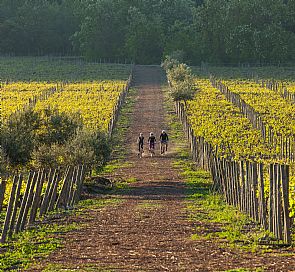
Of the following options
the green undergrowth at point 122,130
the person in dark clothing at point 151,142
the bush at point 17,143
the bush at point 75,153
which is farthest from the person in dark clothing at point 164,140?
the bush at point 17,143

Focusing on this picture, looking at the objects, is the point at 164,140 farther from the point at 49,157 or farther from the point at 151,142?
the point at 49,157

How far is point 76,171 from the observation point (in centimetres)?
2855

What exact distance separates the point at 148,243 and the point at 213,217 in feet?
18.4

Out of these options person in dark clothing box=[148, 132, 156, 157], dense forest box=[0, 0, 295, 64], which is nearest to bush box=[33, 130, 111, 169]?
person in dark clothing box=[148, 132, 156, 157]

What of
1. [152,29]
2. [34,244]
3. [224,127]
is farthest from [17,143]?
[152,29]

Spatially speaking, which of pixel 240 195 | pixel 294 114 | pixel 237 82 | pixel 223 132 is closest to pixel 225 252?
pixel 240 195

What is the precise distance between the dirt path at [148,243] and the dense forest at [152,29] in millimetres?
108109

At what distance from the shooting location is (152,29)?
151 m

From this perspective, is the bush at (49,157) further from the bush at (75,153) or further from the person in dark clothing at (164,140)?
the person in dark clothing at (164,140)

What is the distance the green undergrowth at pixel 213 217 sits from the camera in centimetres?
1831

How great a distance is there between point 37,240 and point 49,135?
18.7 m

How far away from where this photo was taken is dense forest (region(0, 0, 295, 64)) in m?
139

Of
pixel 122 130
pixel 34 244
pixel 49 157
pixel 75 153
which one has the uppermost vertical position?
pixel 34 244

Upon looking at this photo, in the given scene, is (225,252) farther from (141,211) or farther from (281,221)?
(141,211)
